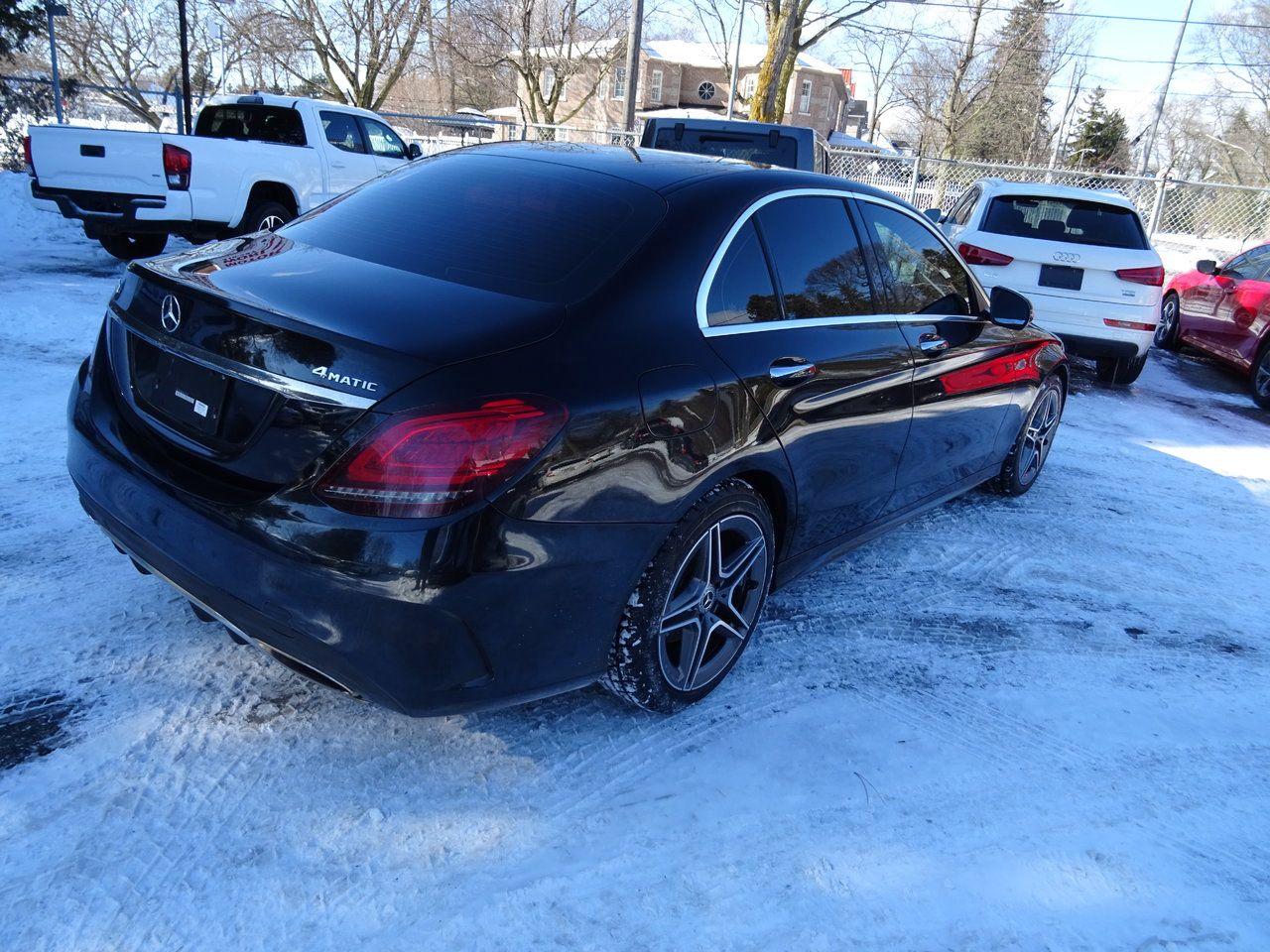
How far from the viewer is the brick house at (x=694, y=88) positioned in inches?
2206

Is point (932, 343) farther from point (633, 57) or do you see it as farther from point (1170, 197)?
point (633, 57)

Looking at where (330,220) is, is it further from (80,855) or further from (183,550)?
(80,855)

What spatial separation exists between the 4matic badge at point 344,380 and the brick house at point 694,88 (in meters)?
53.7

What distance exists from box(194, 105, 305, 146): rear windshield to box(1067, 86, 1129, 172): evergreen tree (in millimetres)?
50544

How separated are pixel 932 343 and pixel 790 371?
1.15 metres

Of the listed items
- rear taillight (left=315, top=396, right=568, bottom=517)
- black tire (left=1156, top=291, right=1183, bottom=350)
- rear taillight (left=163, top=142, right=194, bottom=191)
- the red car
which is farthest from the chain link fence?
rear taillight (left=315, top=396, right=568, bottom=517)

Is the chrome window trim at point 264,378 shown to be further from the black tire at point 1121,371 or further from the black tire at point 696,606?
the black tire at point 1121,371

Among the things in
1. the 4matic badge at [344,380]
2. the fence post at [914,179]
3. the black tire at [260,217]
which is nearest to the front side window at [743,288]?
the 4matic badge at [344,380]

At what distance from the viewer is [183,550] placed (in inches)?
94.0

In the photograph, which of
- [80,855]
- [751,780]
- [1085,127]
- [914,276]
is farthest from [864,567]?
[1085,127]

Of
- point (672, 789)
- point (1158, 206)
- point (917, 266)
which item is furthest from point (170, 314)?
point (1158, 206)

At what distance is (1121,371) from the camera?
9.34 m

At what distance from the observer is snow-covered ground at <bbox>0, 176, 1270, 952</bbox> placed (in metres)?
2.19

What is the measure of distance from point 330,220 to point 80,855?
81.1 inches
